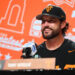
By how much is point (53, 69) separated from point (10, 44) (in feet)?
5.24

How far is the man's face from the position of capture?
1411 mm

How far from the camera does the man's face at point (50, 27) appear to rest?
4.63 feet

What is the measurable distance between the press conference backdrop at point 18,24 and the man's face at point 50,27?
389mm

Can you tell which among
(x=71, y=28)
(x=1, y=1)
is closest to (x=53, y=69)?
(x=71, y=28)

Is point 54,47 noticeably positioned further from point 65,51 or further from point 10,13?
point 10,13

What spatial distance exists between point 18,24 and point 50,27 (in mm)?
710

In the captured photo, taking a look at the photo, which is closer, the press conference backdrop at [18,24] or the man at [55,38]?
the man at [55,38]

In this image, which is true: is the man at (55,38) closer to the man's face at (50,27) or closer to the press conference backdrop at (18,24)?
the man's face at (50,27)

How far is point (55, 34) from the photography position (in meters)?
1.43

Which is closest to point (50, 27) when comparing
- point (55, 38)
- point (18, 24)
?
point (55, 38)

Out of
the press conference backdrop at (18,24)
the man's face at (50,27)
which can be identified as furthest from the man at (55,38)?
the press conference backdrop at (18,24)

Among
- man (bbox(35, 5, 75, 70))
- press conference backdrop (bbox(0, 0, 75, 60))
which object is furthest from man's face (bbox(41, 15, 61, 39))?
press conference backdrop (bbox(0, 0, 75, 60))

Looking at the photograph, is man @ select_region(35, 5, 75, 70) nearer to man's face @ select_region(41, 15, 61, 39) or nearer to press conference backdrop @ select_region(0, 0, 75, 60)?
man's face @ select_region(41, 15, 61, 39)

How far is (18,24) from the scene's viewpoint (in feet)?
6.62
